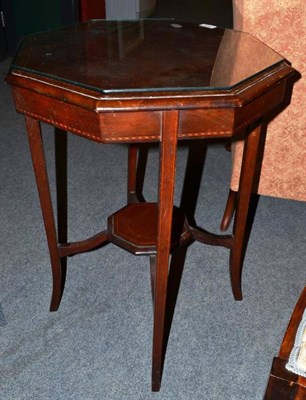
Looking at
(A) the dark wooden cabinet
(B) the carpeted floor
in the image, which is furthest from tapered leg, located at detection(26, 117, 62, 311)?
(A) the dark wooden cabinet

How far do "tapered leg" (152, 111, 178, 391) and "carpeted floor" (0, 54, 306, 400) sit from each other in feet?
0.43

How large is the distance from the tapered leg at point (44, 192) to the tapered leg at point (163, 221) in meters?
0.37

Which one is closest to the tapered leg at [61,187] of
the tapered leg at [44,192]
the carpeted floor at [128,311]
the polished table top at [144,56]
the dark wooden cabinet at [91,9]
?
A: the carpeted floor at [128,311]

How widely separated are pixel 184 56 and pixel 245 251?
89cm

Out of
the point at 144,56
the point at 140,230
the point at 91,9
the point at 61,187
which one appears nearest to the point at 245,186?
the point at 140,230

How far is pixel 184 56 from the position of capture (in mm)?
1171

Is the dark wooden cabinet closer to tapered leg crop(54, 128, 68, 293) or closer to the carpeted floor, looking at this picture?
tapered leg crop(54, 128, 68, 293)

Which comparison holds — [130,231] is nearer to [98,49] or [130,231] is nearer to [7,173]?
[98,49]

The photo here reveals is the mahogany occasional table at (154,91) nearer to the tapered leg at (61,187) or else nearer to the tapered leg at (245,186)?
the tapered leg at (245,186)

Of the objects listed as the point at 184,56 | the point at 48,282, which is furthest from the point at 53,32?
the point at 48,282

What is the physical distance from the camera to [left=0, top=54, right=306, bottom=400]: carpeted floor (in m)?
1.37

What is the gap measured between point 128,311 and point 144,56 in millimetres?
809

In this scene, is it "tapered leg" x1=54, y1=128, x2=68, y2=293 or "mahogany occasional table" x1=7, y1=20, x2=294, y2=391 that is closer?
"mahogany occasional table" x1=7, y1=20, x2=294, y2=391

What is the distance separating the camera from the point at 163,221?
1.09 m
